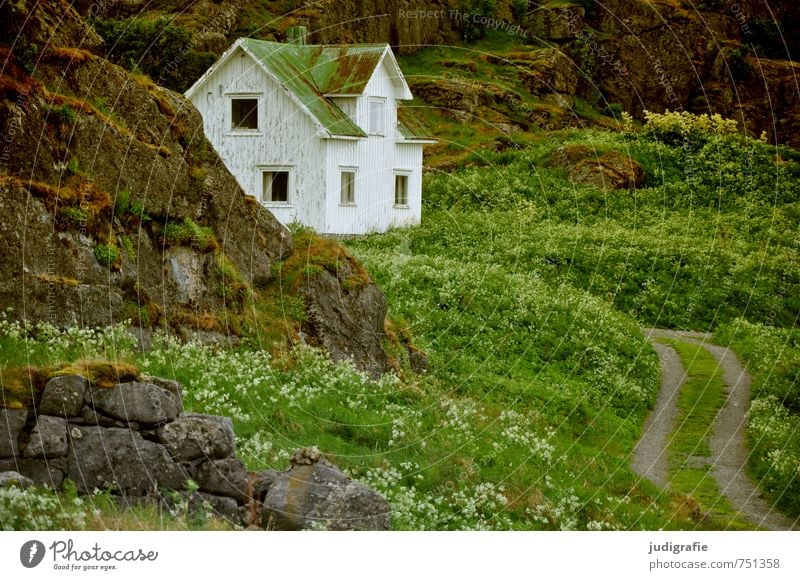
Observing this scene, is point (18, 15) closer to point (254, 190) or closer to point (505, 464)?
point (505, 464)

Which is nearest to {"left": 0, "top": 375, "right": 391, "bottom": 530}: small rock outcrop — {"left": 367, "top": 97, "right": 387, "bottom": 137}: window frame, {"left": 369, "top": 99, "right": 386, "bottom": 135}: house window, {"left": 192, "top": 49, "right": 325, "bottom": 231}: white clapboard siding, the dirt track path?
the dirt track path

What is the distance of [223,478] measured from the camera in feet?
43.9

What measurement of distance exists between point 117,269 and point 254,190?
25323mm

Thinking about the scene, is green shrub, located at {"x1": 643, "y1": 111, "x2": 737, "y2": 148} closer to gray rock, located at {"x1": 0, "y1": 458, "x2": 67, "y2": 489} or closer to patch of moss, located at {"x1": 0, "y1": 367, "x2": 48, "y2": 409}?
patch of moss, located at {"x1": 0, "y1": 367, "x2": 48, "y2": 409}

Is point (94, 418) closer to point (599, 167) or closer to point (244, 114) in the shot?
point (244, 114)

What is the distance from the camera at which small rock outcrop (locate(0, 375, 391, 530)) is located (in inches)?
509

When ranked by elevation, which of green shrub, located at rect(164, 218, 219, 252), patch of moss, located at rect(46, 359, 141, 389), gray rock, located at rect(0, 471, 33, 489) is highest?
green shrub, located at rect(164, 218, 219, 252)

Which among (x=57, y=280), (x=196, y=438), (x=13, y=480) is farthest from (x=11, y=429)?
(x=57, y=280)

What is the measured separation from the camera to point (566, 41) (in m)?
68.4

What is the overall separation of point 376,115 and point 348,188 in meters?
3.39

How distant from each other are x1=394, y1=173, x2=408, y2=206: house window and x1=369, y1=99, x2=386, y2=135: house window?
2252 mm

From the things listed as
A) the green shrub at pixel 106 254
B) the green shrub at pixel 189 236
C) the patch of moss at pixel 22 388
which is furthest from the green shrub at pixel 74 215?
the patch of moss at pixel 22 388

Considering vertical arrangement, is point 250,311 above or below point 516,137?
below

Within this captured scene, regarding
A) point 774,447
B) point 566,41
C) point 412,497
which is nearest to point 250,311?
point 412,497
